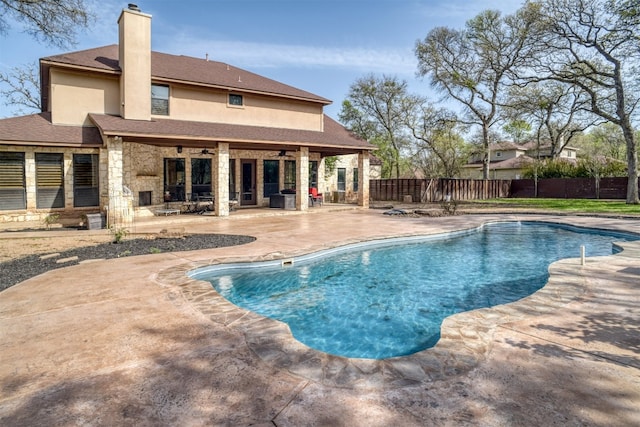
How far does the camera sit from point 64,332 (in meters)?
3.90

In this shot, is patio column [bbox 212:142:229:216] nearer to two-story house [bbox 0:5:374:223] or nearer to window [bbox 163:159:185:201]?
two-story house [bbox 0:5:374:223]

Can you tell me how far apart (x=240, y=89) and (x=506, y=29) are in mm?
21874

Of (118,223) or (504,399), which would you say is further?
(118,223)

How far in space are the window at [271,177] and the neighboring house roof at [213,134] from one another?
2089mm

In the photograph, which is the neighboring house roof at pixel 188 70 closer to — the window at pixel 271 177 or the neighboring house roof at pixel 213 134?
the neighboring house roof at pixel 213 134

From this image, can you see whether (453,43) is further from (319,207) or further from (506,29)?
(319,207)

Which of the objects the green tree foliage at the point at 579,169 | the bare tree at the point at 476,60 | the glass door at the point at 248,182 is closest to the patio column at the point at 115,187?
the glass door at the point at 248,182

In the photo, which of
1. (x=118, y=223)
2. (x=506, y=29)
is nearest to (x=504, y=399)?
(x=118, y=223)

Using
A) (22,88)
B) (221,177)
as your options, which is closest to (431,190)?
(221,177)

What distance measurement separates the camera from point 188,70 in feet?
55.4

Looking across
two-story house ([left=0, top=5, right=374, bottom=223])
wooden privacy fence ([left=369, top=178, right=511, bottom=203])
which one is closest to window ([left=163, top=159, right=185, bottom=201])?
two-story house ([left=0, top=5, right=374, bottom=223])

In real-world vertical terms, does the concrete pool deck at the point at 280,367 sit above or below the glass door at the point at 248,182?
below

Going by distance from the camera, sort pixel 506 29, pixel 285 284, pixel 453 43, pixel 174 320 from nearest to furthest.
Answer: pixel 174 320 → pixel 285 284 → pixel 506 29 → pixel 453 43

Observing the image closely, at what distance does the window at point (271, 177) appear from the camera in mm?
19359
